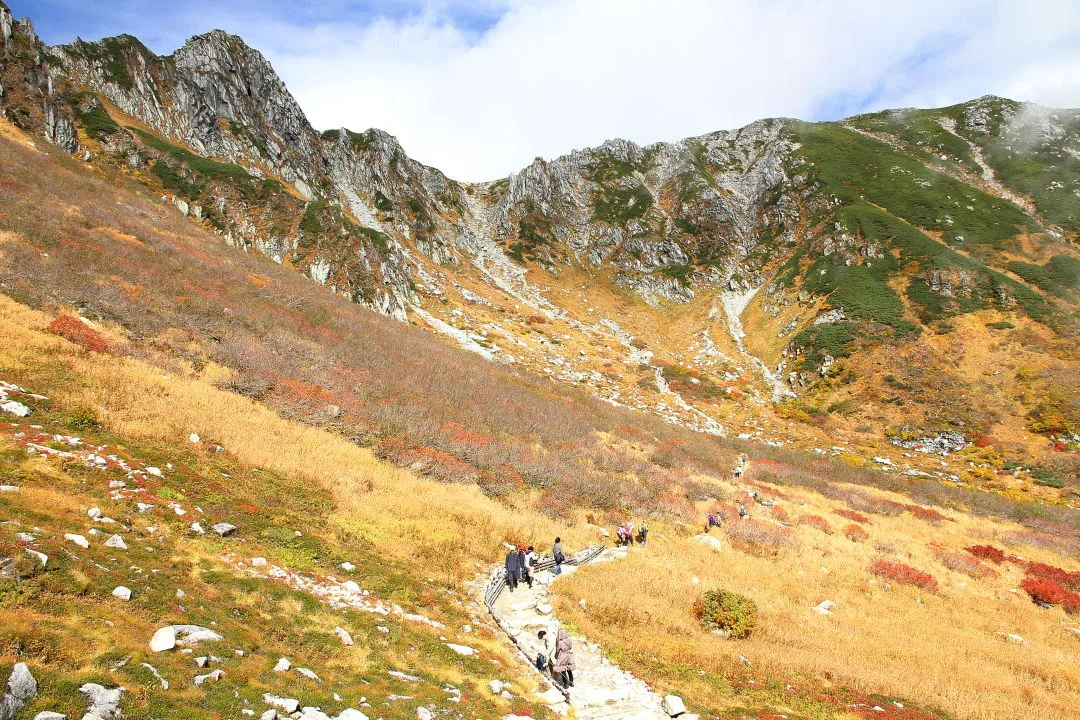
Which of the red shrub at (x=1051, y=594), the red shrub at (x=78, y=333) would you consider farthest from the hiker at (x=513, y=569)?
the red shrub at (x=1051, y=594)

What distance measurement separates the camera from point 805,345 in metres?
63.5

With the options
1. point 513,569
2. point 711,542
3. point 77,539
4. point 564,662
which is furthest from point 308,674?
point 711,542

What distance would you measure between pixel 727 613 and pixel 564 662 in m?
6.37

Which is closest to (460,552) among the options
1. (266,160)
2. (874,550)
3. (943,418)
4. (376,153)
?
(874,550)

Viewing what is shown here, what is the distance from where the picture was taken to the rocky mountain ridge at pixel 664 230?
53094 millimetres

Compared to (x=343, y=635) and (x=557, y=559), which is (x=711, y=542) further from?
(x=343, y=635)

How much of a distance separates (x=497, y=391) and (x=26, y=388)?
2417 cm

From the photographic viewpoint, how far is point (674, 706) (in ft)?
29.3

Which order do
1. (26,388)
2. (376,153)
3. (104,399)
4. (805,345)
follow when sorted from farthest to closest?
(376,153) → (805,345) → (104,399) → (26,388)

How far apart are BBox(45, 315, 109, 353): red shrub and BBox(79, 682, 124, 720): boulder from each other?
55.4ft

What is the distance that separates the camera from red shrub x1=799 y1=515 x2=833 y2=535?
25.5 metres

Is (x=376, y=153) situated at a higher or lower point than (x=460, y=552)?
higher

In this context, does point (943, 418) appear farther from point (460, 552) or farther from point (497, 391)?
point (460, 552)

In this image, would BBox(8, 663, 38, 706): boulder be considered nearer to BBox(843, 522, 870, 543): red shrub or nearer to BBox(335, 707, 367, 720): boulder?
BBox(335, 707, 367, 720): boulder
